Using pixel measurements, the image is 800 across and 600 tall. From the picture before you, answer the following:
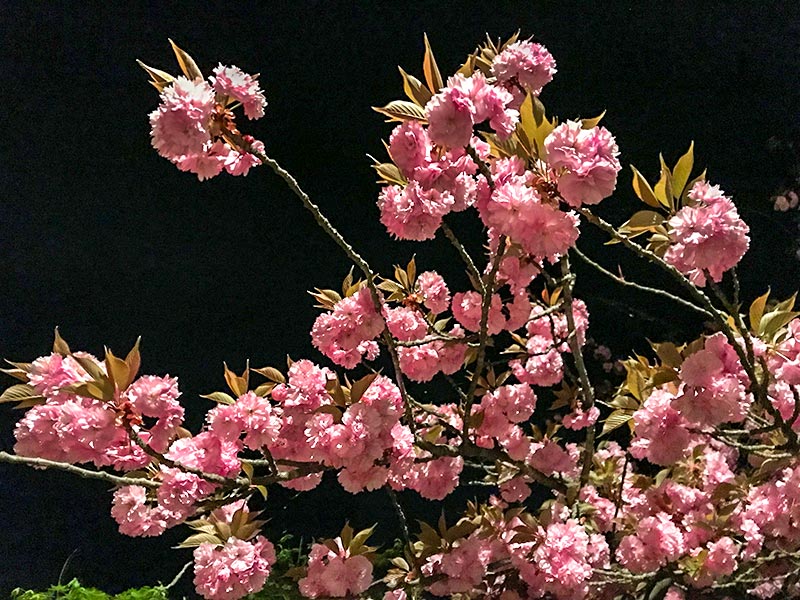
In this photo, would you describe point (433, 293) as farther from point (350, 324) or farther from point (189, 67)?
point (189, 67)

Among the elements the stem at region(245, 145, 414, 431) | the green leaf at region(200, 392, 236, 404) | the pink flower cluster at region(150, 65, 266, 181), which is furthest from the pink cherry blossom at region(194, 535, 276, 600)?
the pink flower cluster at region(150, 65, 266, 181)

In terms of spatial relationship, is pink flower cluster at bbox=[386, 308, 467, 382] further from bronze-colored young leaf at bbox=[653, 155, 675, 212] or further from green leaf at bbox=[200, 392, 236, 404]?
bronze-colored young leaf at bbox=[653, 155, 675, 212]

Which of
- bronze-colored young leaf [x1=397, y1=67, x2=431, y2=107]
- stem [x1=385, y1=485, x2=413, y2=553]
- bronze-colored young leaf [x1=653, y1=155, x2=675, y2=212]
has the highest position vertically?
bronze-colored young leaf [x1=397, y1=67, x2=431, y2=107]

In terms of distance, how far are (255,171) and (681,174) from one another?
1397mm

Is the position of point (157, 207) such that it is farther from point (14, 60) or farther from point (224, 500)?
point (224, 500)

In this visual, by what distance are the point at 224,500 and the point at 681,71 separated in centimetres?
195

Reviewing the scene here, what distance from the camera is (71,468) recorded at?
80 centimetres

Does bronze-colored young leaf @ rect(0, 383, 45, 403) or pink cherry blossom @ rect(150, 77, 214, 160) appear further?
bronze-colored young leaf @ rect(0, 383, 45, 403)

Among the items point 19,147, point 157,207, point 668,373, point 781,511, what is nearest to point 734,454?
point 781,511

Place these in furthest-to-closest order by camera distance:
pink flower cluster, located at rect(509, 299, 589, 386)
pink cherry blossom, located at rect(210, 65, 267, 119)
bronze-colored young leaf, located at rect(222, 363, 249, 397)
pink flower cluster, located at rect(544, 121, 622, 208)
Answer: pink flower cluster, located at rect(509, 299, 589, 386), bronze-colored young leaf, located at rect(222, 363, 249, 397), pink cherry blossom, located at rect(210, 65, 267, 119), pink flower cluster, located at rect(544, 121, 622, 208)

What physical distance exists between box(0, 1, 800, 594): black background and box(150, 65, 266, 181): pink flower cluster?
3.35 ft

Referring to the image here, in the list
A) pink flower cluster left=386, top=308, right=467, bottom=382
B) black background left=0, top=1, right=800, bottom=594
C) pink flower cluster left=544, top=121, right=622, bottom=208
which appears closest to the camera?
pink flower cluster left=544, top=121, right=622, bottom=208

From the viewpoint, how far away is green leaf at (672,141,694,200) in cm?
73

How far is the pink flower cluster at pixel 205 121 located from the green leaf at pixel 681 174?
1.93 feet
